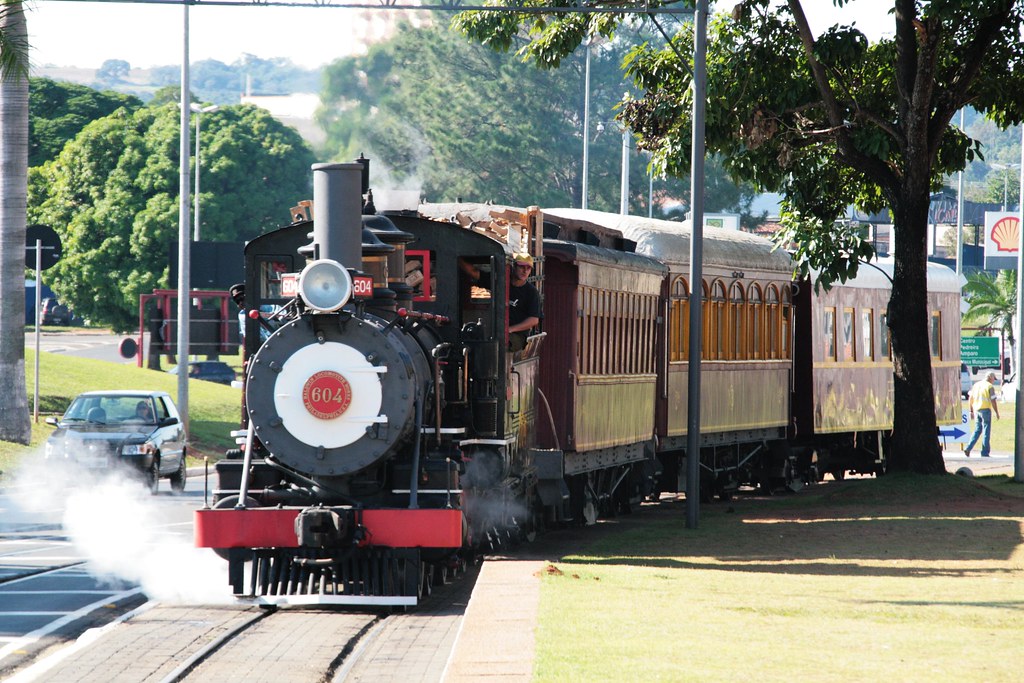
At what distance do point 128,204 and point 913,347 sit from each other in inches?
1676

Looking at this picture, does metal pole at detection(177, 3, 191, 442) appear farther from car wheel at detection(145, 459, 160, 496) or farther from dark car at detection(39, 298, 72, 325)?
dark car at detection(39, 298, 72, 325)

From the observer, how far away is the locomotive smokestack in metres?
11.0

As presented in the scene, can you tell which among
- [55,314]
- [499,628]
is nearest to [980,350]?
[499,628]

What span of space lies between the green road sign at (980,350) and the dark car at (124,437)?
839 inches

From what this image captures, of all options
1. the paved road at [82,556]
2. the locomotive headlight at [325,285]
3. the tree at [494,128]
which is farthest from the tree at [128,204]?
the locomotive headlight at [325,285]

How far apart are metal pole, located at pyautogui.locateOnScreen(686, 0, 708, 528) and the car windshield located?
9584mm

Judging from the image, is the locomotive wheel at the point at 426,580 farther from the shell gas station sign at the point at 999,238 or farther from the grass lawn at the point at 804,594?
the shell gas station sign at the point at 999,238

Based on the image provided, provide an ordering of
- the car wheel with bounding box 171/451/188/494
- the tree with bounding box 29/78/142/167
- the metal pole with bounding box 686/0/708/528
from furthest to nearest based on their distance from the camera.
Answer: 1. the tree with bounding box 29/78/142/167
2. the car wheel with bounding box 171/451/188/494
3. the metal pole with bounding box 686/0/708/528

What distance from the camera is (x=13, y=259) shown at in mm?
25969

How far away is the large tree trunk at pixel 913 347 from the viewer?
19.3 metres

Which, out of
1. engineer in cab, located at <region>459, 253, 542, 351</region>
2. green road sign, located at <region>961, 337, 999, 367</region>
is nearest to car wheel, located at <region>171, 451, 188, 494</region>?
engineer in cab, located at <region>459, 253, 542, 351</region>

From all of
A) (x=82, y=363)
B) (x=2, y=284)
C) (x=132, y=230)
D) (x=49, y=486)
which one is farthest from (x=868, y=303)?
(x=132, y=230)

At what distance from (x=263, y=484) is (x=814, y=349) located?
12738 mm

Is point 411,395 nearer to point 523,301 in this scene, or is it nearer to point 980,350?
point 523,301
